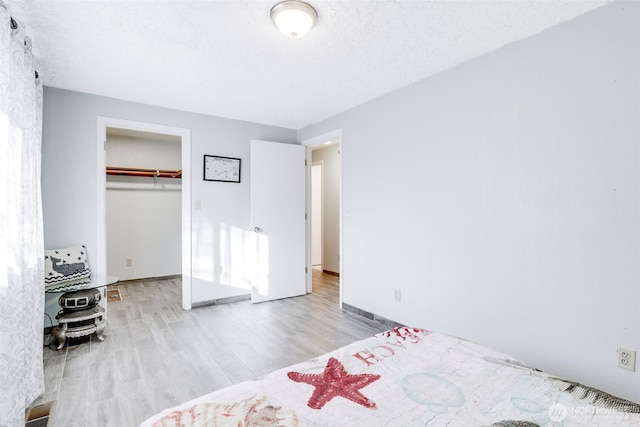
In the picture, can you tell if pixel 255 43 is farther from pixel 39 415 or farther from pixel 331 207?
pixel 331 207

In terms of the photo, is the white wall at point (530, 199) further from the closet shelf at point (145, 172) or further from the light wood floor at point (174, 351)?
the closet shelf at point (145, 172)

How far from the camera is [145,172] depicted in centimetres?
503

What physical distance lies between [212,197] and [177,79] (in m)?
1.51

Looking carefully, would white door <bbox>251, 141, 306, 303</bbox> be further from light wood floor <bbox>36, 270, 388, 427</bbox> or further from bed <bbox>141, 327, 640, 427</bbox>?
bed <bbox>141, 327, 640, 427</bbox>

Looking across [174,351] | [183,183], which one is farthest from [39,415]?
[183,183]

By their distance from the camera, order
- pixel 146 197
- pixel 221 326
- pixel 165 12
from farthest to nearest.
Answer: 1. pixel 146 197
2. pixel 221 326
3. pixel 165 12

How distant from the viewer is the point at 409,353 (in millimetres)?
1441

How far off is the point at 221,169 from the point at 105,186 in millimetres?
1263

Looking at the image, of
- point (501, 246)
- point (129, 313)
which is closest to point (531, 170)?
point (501, 246)

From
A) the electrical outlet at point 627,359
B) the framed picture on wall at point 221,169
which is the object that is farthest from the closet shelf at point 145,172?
the electrical outlet at point 627,359

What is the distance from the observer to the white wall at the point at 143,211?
4.96 metres

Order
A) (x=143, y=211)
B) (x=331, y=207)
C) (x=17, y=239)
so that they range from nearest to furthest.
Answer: (x=17, y=239), (x=143, y=211), (x=331, y=207)

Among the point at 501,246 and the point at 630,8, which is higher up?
the point at 630,8

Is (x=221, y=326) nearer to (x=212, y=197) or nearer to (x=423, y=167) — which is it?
(x=212, y=197)
